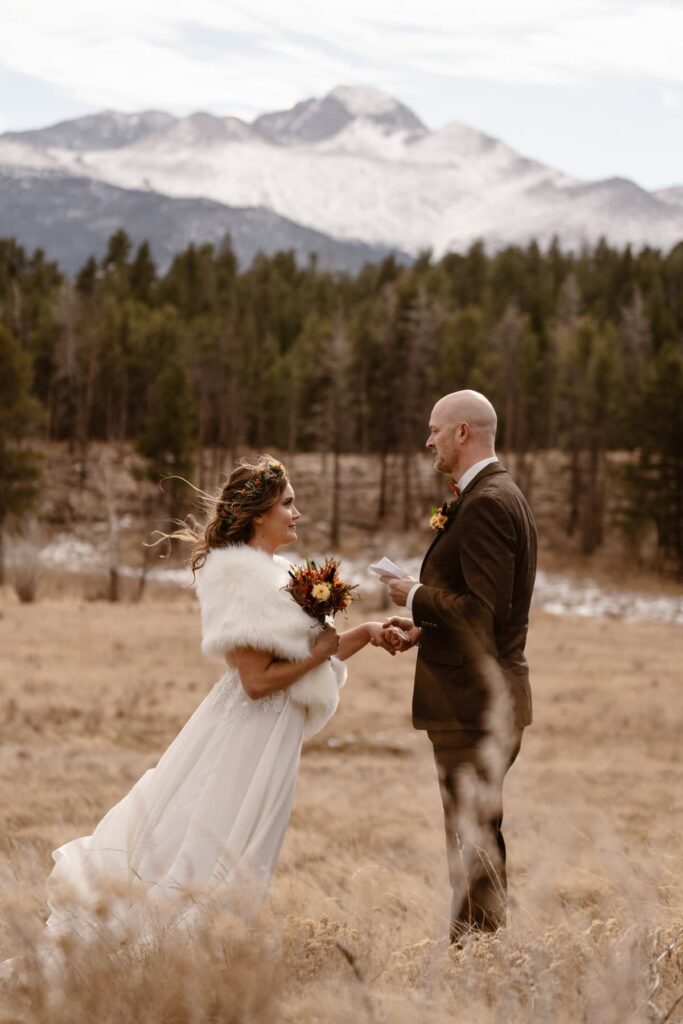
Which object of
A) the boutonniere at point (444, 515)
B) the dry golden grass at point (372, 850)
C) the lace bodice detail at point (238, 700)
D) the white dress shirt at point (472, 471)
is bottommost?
the dry golden grass at point (372, 850)

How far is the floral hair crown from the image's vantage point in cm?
485

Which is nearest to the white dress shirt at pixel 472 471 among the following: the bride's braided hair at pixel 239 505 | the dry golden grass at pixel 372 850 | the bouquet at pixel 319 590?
the bouquet at pixel 319 590

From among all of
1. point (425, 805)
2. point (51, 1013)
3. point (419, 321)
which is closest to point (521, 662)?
point (51, 1013)

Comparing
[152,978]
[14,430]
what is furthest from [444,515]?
[14,430]

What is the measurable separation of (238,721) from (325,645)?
0.46m

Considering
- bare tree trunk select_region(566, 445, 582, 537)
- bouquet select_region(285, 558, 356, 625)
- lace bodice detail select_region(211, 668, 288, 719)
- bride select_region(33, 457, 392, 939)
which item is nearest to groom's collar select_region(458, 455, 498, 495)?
bouquet select_region(285, 558, 356, 625)

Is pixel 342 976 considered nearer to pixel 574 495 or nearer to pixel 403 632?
pixel 403 632

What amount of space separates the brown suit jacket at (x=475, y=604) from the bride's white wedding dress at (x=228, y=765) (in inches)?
18.0

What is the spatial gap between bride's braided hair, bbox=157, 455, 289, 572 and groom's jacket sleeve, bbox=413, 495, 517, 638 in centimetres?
77

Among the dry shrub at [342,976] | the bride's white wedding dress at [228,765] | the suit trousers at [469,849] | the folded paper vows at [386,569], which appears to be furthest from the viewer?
the folded paper vows at [386,569]

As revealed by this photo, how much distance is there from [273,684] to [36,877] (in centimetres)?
141

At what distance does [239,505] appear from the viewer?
4.85 m

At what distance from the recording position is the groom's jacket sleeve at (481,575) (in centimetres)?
444

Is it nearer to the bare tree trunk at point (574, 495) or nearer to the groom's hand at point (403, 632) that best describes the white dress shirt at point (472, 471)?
the groom's hand at point (403, 632)
